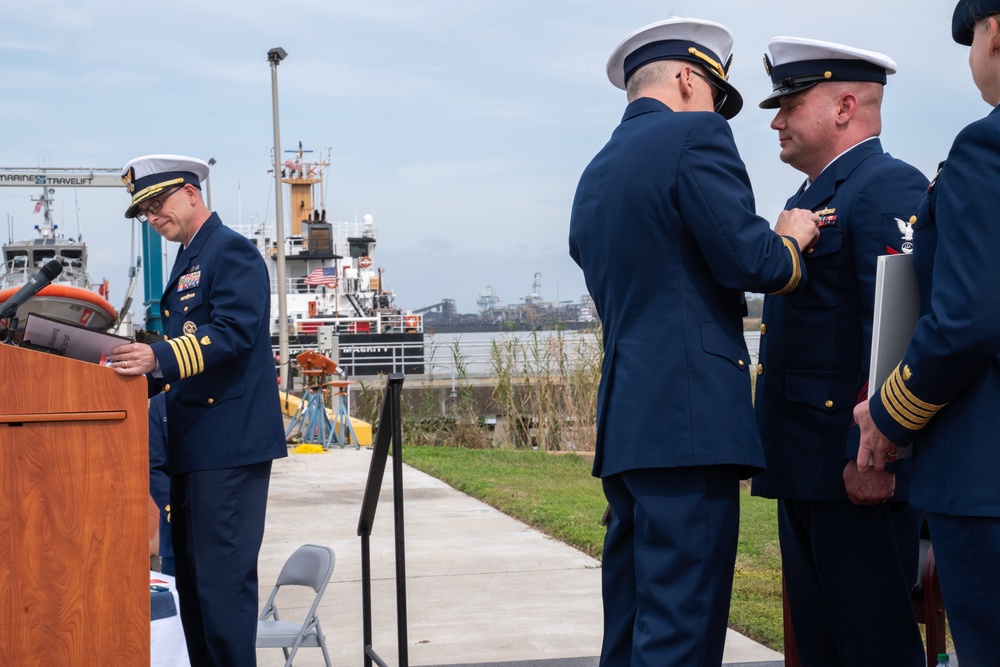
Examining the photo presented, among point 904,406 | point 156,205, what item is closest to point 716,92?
point 904,406

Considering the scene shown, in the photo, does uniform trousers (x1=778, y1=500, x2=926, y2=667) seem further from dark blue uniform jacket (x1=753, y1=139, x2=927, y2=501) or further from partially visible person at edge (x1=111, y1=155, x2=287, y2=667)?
partially visible person at edge (x1=111, y1=155, x2=287, y2=667)

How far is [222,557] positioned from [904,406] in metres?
2.24

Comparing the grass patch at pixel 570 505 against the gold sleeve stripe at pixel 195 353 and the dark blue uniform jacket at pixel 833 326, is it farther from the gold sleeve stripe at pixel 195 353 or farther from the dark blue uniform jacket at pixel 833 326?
the gold sleeve stripe at pixel 195 353

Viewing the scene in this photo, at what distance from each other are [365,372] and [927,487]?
106 ft

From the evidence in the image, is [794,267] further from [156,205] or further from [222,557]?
[156,205]

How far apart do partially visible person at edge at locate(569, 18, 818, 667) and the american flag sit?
39052 millimetres

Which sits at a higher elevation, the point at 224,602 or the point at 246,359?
the point at 246,359

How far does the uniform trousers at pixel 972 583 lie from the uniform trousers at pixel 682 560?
567mm

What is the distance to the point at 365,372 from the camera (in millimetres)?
34094

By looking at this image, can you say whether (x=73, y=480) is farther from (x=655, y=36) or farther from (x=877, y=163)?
(x=877, y=163)

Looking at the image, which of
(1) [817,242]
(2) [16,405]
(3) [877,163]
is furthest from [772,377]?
(2) [16,405]

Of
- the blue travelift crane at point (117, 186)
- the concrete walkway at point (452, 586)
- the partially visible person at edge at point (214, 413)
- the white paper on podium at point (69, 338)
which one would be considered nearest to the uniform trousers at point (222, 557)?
the partially visible person at edge at point (214, 413)

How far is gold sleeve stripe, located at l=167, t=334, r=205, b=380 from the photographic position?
341 centimetres

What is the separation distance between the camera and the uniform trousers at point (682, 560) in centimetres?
254
